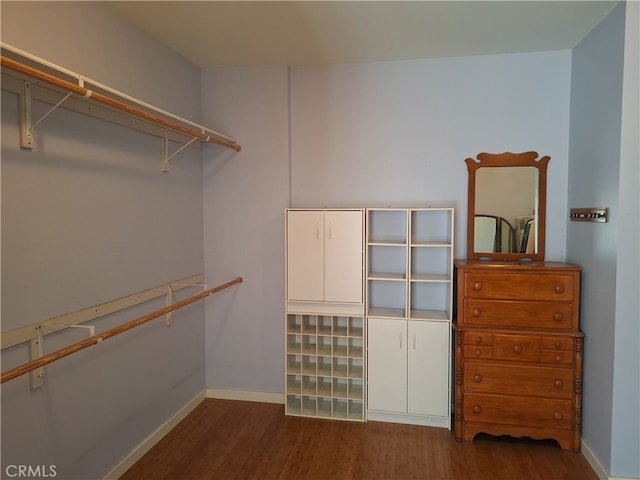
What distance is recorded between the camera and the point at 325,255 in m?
3.05

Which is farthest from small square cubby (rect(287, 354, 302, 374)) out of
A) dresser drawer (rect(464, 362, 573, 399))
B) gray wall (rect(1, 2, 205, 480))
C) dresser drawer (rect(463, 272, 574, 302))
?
dresser drawer (rect(463, 272, 574, 302))

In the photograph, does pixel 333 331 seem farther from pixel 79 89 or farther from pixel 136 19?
pixel 136 19

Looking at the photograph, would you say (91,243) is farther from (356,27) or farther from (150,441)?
(356,27)

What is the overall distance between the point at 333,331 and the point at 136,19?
2475 millimetres

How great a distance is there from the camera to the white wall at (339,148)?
304 centimetres

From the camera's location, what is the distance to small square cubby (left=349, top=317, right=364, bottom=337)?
315cm

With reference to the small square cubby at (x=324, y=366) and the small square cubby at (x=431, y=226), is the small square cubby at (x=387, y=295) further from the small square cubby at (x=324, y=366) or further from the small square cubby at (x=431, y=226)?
the small square cubby at (x=324, y=366)

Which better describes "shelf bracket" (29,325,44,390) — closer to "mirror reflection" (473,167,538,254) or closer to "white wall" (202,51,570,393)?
"white wall" (202,51,570,393)

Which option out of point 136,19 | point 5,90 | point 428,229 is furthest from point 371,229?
point 5,90

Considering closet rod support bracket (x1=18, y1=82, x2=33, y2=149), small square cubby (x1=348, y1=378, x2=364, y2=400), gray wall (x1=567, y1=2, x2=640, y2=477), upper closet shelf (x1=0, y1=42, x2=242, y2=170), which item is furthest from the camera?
small square cubby (x1=348, y1=378, x2=364, y2=400)

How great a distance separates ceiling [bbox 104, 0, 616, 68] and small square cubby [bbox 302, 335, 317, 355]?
86.8 inches

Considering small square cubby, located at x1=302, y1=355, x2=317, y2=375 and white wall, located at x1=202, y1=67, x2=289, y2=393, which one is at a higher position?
white wall, located at x1=202, y1=67, x2=289, y2=393

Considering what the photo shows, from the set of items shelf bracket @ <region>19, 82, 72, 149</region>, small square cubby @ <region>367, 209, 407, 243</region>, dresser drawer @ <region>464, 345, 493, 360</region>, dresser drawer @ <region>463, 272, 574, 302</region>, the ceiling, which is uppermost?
the ceiling

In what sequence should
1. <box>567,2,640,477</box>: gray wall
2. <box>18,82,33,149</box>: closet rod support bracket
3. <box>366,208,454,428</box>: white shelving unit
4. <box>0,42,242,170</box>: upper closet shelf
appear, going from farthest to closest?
<box>366,208,454,428</box>: white shelving unit
<box>567,2,640,477</box>: gray wall
<box>18,82,33,149</box>: closet rod support bracket
<box>0,42,242,170</box>: upper closet shelf
